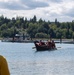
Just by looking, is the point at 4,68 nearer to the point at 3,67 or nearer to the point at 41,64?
the point at 3,67

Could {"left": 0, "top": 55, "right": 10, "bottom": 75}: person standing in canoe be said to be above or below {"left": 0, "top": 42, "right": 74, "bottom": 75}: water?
above

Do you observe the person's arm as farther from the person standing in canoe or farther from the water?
the water

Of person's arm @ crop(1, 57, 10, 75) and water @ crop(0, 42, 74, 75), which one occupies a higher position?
person's arm @ crop(1, 57, 10, 75)

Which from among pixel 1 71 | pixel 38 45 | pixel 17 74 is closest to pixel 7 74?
pixel 1 71

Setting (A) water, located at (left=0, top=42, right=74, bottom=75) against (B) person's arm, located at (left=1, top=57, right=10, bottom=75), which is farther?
(A) water, located at (left=0, top=42, right=74, bottom=75)

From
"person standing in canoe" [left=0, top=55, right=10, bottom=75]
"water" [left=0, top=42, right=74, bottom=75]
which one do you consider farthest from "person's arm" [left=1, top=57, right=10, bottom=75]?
"water" [left=0, top=42, right=74, bottom=75]

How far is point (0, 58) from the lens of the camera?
3.44 metres

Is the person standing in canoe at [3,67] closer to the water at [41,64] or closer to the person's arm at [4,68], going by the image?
the person's arm at [4,68]

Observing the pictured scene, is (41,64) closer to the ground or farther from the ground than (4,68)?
closer to the ground

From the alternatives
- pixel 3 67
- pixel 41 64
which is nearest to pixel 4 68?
pixel 3 67

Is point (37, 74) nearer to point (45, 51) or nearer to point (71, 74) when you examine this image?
point (71, 74)

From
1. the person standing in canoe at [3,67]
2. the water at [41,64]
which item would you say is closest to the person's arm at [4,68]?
the person standing in canoe at [3,67]

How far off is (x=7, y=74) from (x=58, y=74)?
25.8m

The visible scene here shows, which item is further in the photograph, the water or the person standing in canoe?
the water
